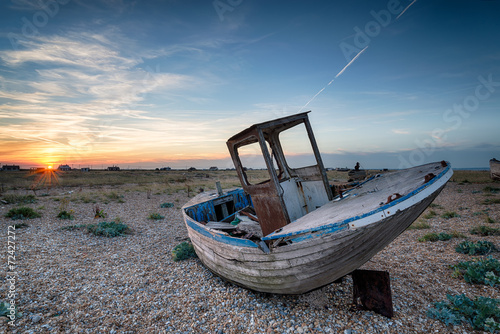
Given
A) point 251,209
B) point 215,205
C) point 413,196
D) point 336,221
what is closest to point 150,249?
point 215,205

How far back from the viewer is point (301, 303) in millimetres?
4945

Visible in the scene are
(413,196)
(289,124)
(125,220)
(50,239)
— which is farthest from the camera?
(125,220)

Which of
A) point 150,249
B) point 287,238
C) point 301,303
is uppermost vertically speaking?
point 287,238

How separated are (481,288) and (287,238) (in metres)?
4.61

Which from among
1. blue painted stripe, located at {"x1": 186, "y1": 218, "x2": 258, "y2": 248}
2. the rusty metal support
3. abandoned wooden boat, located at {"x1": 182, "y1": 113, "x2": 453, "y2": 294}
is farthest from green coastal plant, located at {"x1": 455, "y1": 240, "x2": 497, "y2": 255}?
blue painted stripe, located at {"x1": 186, "y1": 218, "x2": 258, "y2": 248}

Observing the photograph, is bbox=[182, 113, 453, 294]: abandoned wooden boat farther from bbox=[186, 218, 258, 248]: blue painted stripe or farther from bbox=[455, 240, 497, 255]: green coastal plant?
bbox=[455, 240, 497, 255]: green coastal plant

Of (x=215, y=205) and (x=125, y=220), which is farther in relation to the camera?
(x=125, y=220)

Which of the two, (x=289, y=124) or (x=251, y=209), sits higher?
(x=289, y=124)

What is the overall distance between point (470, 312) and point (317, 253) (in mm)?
2991

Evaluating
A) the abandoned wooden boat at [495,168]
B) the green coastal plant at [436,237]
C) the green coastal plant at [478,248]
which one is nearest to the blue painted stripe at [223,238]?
the green coastal plant at [478,248]

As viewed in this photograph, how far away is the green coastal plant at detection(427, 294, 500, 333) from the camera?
12.5ft

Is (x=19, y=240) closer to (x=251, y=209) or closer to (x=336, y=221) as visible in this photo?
(x=251, y=209)

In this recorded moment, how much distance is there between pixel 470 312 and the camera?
4.05 m

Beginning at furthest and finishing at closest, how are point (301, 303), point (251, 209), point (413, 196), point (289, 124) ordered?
1. point (251, 209)
2. point (289, 124)
3. point (301, 303)
4. point (413, 196)
